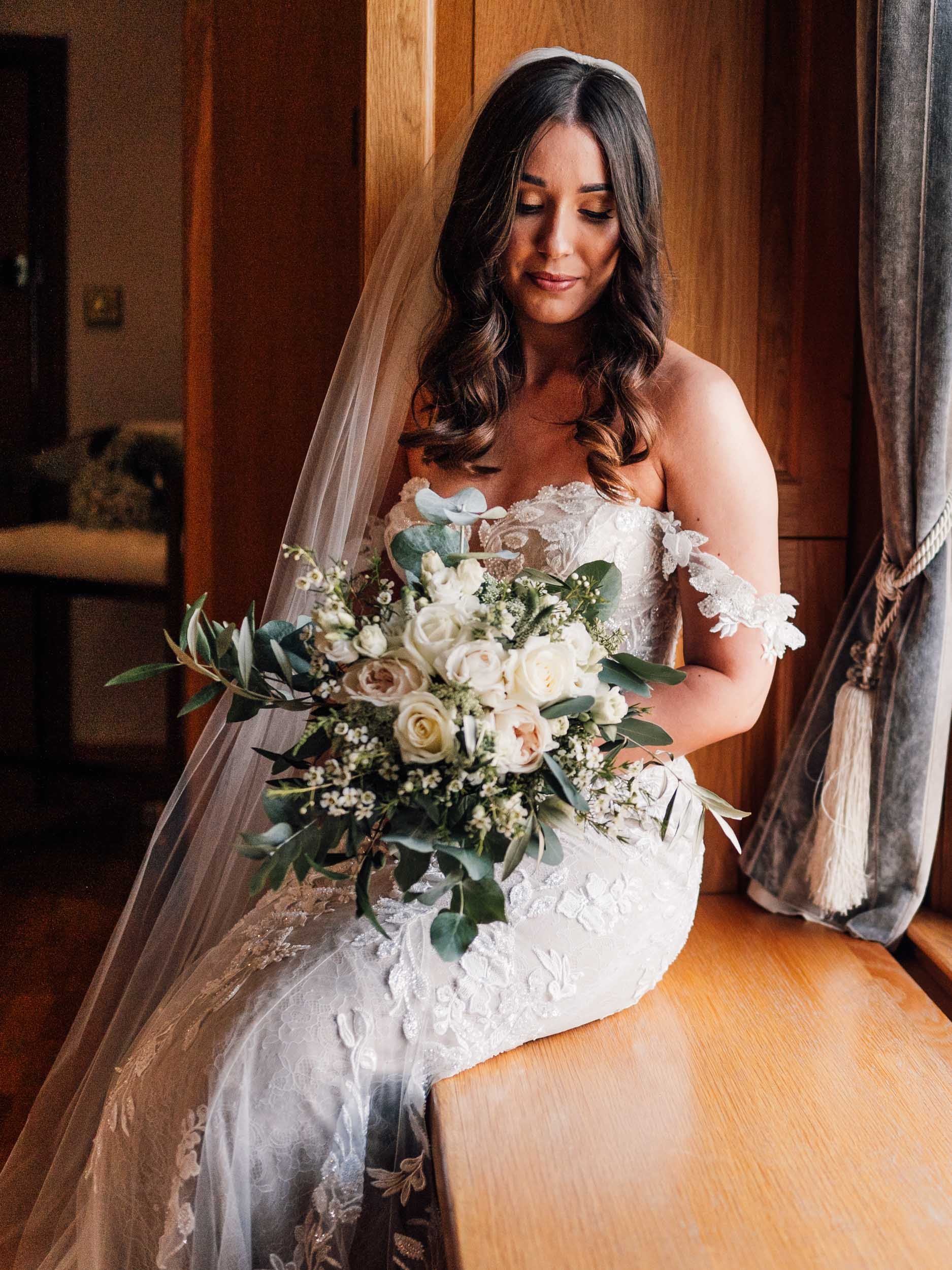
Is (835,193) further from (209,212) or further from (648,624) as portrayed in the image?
(209,212)

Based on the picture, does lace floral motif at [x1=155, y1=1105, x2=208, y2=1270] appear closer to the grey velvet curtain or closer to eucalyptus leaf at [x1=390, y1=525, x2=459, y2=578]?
eucalyptus leaf at [x1=390, y1=525, x2=459, y2=578]

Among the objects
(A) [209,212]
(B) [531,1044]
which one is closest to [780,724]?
(B) [531,1044]

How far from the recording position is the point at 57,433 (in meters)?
2.61

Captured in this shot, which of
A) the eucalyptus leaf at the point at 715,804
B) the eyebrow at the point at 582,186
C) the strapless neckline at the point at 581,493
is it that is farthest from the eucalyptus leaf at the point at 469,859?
the eyebrow at the point at 582,186

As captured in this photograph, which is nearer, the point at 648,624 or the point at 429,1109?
the point at 429,1109

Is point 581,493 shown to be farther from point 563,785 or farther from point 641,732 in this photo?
point 563,785

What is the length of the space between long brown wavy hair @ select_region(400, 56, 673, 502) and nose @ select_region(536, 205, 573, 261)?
0.20 feet

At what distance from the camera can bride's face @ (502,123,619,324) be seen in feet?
5.66

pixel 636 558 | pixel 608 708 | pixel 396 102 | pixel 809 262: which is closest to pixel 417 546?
pixel 608 708

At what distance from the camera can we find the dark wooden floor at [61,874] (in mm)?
2502

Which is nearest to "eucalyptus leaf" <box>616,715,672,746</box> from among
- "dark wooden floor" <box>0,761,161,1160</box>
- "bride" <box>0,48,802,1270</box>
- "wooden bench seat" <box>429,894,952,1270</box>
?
"bride" <box>0,48,802,1270</box>

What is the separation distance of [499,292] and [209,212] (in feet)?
2.96

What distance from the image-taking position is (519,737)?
1.20 metres

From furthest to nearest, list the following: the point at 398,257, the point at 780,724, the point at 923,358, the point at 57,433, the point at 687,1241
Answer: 1. the point at 57,433
2. the point at 780,724
3. the point at 398,257
4. the point at 923,358
5. the point at 687,1241
